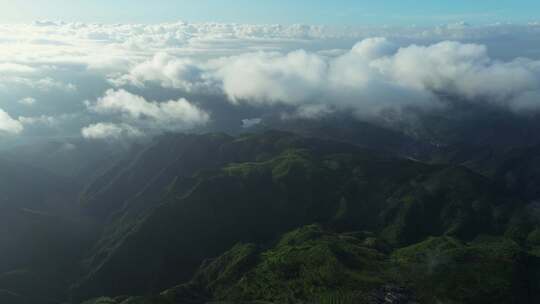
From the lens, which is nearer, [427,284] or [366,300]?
→ [366,300]

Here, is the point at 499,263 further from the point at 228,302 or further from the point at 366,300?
the point at 228,302

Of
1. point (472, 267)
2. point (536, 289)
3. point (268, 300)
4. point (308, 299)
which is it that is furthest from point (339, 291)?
point (536, 289)

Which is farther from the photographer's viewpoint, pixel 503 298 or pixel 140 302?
pixel 140 302

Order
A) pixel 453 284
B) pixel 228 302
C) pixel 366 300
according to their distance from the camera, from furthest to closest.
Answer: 1. pixel 228 302
2. pixel 453 284
3. pixel 366 300

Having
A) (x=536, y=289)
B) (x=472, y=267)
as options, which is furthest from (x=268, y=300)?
(x=536, y=289)

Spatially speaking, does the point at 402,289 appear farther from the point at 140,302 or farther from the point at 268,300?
the point at 140,302

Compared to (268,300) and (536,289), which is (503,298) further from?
(268,300)

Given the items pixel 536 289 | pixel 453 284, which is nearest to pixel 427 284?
pixel 453 284

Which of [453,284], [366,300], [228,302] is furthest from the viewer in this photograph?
[228,302]
